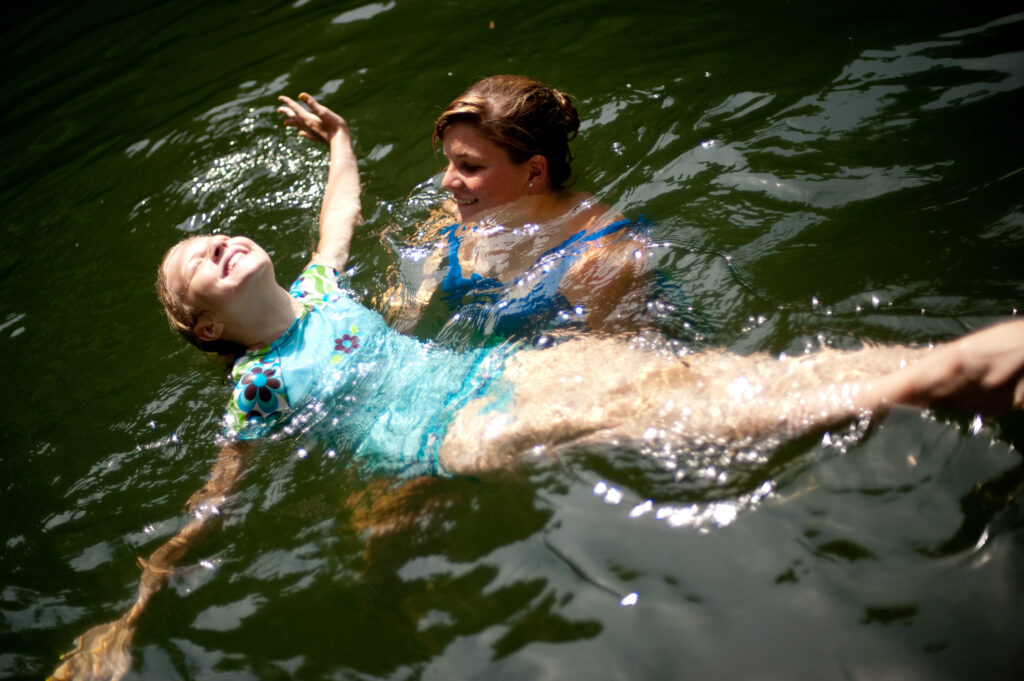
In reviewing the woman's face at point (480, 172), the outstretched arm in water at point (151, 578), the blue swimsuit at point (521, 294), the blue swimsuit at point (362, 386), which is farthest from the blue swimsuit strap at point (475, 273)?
the outstretched arm in water at point (151, 578)

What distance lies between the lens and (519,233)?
371 centimetres

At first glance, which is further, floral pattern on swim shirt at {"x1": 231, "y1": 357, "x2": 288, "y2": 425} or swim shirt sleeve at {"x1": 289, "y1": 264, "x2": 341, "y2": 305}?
swim shirt sleeve at {"x1": 289, "y1": 264, "x2": 341, "y2": 305}

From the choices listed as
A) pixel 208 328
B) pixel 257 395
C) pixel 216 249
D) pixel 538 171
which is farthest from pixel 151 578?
pixel 538 171

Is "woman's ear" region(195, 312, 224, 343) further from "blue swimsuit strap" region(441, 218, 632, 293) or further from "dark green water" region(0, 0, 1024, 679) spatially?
"blue swimsuit strap" region(441, 218, 632, 293)

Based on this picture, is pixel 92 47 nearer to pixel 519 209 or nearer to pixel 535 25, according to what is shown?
pixel 535 25

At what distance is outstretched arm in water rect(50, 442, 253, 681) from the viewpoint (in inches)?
108

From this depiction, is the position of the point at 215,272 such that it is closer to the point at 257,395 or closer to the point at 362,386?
the point at 257,395

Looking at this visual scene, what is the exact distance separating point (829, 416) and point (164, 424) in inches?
117

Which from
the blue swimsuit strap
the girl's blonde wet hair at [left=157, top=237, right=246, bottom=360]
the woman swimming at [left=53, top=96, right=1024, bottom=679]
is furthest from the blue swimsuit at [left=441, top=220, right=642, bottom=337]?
the girl's blonde wet hair at [left=157, top=237, right=246, bottom=360]

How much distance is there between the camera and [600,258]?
3447 mm

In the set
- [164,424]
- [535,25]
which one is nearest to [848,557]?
[164,424]

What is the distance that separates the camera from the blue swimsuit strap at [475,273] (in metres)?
3.60

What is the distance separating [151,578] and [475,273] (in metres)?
1.91

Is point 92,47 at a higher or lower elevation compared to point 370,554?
higher
